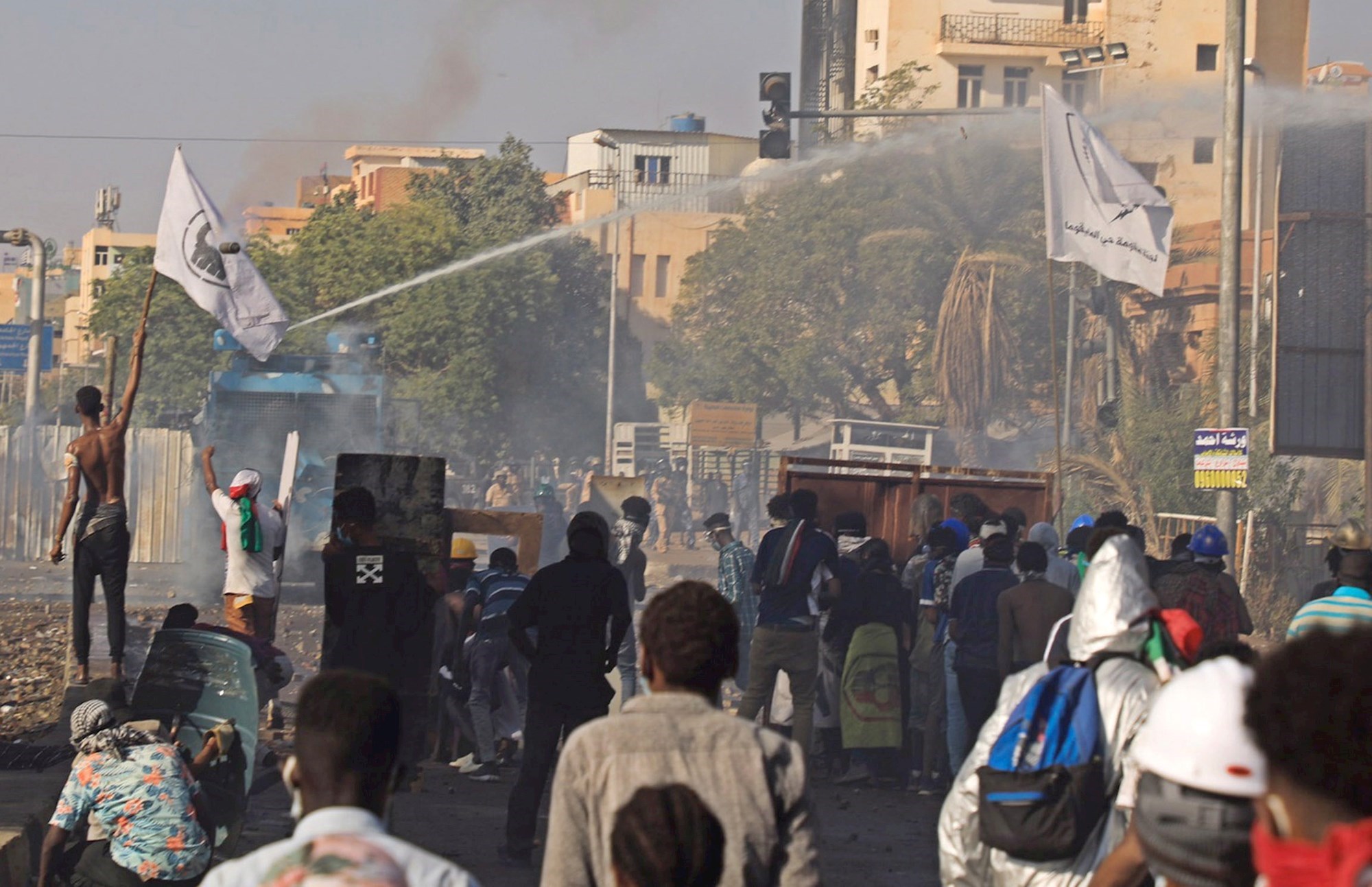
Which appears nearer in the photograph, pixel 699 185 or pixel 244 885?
pixel 244 885

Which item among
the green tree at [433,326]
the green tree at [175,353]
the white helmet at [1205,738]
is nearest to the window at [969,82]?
the green tree at [433,326]

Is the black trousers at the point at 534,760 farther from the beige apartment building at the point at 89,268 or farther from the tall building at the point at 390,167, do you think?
the beige apartment building at the point at 89,268

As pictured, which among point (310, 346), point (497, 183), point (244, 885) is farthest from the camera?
point (497, 183)

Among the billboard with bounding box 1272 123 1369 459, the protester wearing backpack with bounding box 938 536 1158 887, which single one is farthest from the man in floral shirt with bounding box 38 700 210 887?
the billboard with bounding box 1272 123 1369 459

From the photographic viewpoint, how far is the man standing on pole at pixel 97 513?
28.5ft

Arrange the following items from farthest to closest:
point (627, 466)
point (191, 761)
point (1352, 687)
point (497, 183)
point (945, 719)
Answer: point (497, 183), point (627, 466), point (945, 719), point (191, 761), point (1352, 687)

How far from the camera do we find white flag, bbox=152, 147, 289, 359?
10.7 m

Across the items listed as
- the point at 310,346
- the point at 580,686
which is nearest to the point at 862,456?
the point at 310,346

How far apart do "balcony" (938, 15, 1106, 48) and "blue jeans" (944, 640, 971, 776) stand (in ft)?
187

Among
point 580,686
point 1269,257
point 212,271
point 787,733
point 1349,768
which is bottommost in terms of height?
point 787,733

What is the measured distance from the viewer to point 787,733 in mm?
10070

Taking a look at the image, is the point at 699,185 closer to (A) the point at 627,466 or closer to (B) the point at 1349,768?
(A) the point at 627,466

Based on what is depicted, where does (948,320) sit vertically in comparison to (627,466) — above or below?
above

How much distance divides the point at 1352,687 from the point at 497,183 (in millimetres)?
54620
